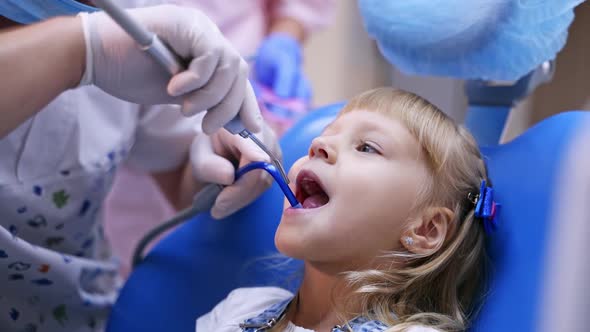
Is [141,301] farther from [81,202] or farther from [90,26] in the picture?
[90,26]

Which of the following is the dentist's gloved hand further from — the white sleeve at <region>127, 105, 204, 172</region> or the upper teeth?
the upper teeth

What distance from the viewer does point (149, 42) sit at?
0.72 meters

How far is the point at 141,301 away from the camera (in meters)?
1.14

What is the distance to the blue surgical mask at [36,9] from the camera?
83cm

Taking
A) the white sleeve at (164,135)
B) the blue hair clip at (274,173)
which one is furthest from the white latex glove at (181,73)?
the white sleeve at (164,135)

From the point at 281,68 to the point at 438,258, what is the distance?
32.4 inches

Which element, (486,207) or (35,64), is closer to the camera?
(35,64)

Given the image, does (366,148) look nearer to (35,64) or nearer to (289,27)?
(35,64)

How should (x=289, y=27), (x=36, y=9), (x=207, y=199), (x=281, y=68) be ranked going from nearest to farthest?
→ (x=36, y=9) → (x=207, y=199) → (x=281, y=68) → (x=289, y=27)

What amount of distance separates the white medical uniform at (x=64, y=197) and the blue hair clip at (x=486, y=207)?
0.57m

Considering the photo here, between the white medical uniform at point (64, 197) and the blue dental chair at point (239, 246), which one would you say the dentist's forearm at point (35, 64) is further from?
the blue dental chair at point (239, 246)

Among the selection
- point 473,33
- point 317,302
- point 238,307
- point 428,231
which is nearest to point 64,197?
point 238,307

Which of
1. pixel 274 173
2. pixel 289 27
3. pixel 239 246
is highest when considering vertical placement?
pixel 274 173

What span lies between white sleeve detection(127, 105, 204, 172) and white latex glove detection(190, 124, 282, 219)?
155 millimetres
